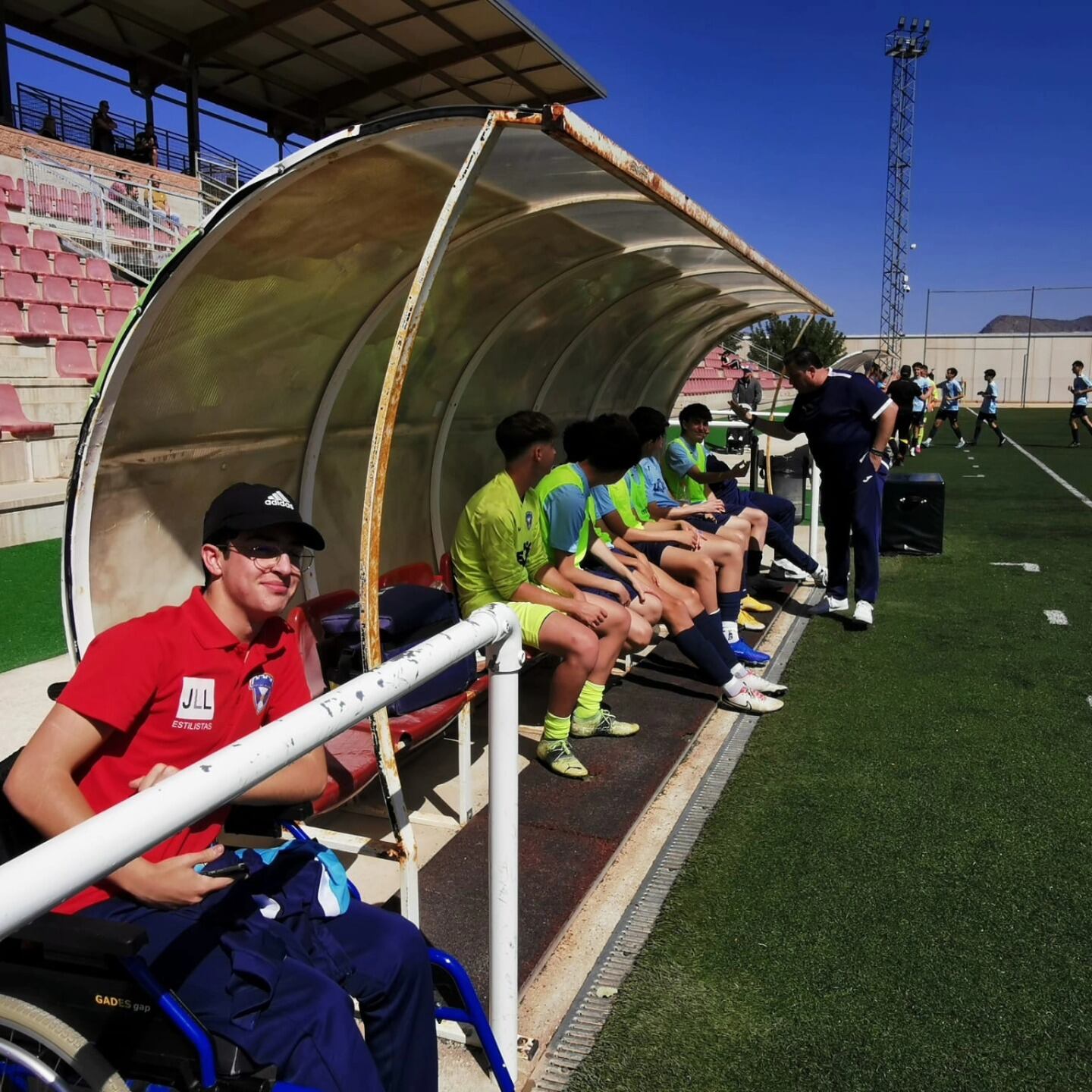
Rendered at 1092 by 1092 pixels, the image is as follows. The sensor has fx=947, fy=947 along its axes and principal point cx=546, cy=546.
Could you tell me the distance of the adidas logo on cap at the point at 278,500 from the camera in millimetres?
2172

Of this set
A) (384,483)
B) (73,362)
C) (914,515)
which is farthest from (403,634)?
(73,362)

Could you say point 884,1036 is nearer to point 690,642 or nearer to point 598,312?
point 690,642

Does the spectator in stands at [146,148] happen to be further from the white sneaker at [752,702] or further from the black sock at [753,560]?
the white sneaker at [752,702]

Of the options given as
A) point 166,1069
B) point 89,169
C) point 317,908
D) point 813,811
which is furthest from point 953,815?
point 89,169

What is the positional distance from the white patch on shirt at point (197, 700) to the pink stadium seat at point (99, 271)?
14349mm

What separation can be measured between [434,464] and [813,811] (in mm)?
3014

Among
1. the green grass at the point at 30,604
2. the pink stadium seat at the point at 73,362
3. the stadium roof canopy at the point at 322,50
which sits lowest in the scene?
the green grass at the point at 30,604

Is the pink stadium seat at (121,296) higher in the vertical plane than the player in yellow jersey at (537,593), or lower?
higher

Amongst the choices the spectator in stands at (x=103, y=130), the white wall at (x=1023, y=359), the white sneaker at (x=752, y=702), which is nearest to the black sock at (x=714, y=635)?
the white sneaker at (x=752, y=702)

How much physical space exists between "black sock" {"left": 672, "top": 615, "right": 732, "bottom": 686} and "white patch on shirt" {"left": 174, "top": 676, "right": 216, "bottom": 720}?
10.6 feet

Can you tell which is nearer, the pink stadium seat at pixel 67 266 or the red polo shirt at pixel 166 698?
the red polo shirt at pixel 166 698

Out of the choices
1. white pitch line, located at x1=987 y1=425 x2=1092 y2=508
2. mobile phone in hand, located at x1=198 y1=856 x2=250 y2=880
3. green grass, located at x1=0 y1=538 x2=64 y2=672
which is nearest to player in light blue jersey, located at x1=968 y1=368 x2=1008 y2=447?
white pitch line, located at x1=987 y1=425 x2=1092 y2=508

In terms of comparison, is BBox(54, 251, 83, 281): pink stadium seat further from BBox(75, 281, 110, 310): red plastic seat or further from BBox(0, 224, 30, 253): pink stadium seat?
BBox(0, 224, 30, 253): pink stadium seat

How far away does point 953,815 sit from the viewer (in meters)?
3.72
